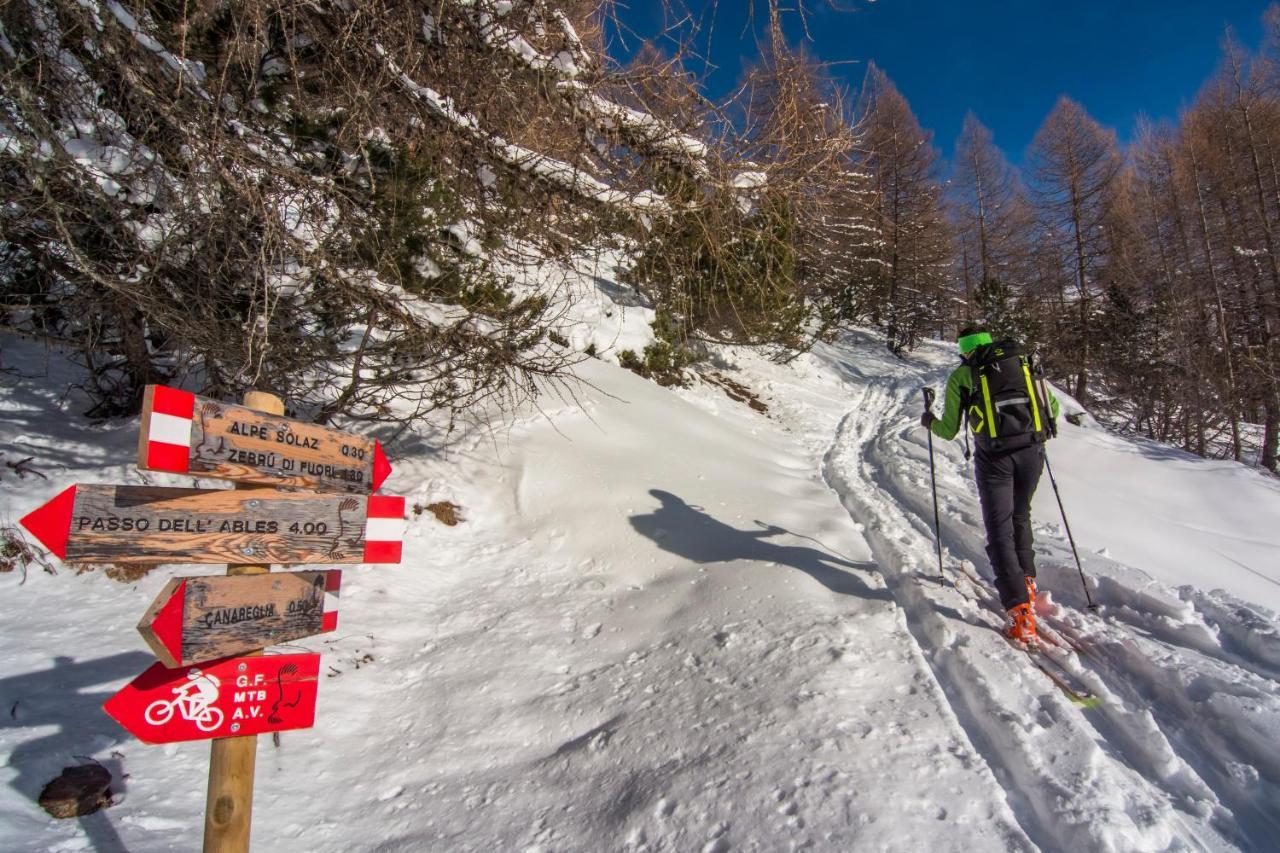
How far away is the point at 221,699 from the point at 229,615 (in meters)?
0.26

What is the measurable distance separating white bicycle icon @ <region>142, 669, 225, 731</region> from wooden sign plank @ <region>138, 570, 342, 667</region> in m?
0.08

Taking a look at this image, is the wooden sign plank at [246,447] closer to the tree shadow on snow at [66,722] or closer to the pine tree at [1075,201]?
the tree shadow on snow at [66,722]

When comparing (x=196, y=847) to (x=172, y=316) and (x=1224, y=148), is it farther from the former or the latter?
(x=1224, y=148)

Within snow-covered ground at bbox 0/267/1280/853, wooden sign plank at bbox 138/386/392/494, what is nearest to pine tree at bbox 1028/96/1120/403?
snow-covered ground at bbox 0/267/1280/853

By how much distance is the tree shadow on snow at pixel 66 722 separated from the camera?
233cm

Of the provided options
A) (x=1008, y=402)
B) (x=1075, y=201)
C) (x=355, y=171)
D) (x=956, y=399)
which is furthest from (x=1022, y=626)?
(x=1075, y=201)

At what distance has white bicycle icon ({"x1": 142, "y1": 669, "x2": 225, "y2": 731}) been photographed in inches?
68.9

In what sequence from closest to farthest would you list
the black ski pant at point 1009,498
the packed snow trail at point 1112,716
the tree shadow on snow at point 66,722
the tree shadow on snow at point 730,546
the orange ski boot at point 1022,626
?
the packed snow trail at point 1112,716, the tree shadow on snow at point 66,722, the orange ski boot at point 1022,626, the black ski pant at point 1009,498, the tree shadow on snow at point 730,546

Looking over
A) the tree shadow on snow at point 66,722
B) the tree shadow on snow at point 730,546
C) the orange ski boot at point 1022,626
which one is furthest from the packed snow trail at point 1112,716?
the tree shadow on snow at point 66,722

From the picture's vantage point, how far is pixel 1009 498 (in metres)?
3.95

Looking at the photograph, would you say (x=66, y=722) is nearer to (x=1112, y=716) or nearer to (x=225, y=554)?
(x=225, y=554)

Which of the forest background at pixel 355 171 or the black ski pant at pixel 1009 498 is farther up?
the forest background at pixel 355 171

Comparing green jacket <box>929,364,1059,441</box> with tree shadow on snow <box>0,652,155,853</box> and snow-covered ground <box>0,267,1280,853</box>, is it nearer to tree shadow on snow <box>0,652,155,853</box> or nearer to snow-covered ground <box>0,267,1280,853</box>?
snow-covered ground <box>0,267,1280,853</box>

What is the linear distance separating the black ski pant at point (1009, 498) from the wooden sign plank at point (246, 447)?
365 centimetres
